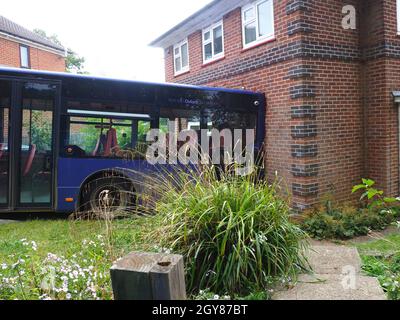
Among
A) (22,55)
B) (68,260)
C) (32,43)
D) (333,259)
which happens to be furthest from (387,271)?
(32,43)

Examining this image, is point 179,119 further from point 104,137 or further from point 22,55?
point 22,55

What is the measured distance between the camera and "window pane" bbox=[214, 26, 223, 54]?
11.3 m

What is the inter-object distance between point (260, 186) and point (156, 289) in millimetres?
2357

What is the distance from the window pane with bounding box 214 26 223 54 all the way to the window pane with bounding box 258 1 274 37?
1.99 metres

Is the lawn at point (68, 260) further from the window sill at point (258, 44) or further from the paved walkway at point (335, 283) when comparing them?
the window sill at point (258, 44)

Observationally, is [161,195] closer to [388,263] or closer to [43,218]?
[388,263]

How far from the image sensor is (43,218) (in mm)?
7691

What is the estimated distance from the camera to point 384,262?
4629 millimetres

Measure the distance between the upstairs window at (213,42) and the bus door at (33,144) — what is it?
A: 5487 mm

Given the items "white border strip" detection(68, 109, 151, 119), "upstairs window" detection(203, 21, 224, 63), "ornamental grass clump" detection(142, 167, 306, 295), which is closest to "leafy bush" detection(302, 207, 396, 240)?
"ornamental grass clump" detection(142, 167, 306, 295)

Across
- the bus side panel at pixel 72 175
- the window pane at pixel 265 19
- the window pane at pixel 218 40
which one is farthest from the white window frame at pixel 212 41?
the bus side panel at pixel 72 175

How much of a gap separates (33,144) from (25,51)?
2025 centimetres

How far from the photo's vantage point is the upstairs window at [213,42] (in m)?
11.2

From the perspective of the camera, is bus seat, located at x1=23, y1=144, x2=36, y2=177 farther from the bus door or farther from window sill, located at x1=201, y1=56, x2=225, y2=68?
window sill, located at x1=201, y1=56, x2=225, y2=68
